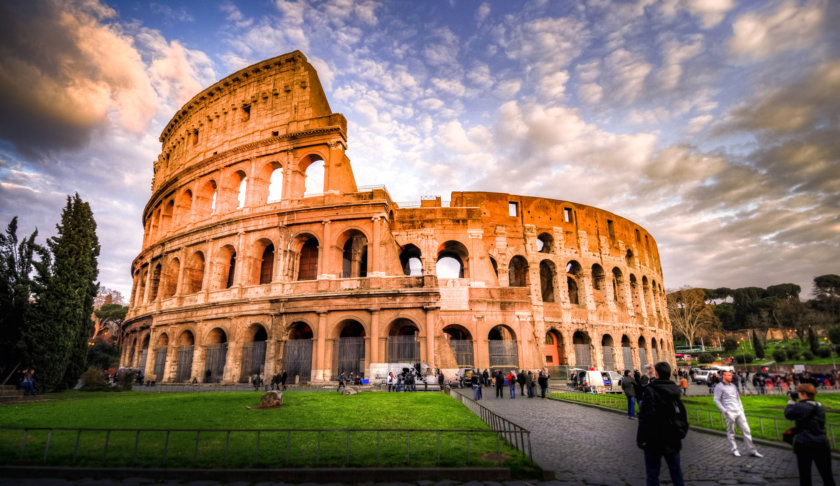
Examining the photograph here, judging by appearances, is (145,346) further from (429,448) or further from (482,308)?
(429,448)

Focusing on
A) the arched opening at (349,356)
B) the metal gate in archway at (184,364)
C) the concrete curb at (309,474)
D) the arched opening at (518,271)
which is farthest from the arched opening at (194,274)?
the concrete curb at (309,474)

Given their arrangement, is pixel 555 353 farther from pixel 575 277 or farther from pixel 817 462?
pixel 817 462

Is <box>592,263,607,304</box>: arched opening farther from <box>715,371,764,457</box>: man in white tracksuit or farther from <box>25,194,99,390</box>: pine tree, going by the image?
<box>25,194,99,390</box>: pine tree

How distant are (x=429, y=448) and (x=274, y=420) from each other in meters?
4.46

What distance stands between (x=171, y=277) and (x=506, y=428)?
29.7 meters

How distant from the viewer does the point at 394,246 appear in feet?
88.1

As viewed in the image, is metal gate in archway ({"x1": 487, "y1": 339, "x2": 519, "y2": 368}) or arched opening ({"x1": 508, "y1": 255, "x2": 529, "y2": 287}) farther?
arched opening ({"x1": 508, "y1": 255, "x2": 529, "y2": 287})

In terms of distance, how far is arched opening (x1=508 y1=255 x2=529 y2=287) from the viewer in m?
32.7

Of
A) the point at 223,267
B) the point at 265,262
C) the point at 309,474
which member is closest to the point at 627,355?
the point at 265,262

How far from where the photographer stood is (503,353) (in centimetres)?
2678

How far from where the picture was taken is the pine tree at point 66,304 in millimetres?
17641

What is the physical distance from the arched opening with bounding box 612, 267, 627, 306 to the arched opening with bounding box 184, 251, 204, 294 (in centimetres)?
3291

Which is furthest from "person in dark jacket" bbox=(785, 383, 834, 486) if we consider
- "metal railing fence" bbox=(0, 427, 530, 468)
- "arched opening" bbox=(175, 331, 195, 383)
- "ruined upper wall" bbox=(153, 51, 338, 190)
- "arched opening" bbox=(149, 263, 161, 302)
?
"arched opening" bbox=(149, 263, 161, 302)

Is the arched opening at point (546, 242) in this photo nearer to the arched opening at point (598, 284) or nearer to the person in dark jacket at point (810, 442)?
the arched opening at point (598, 284)
